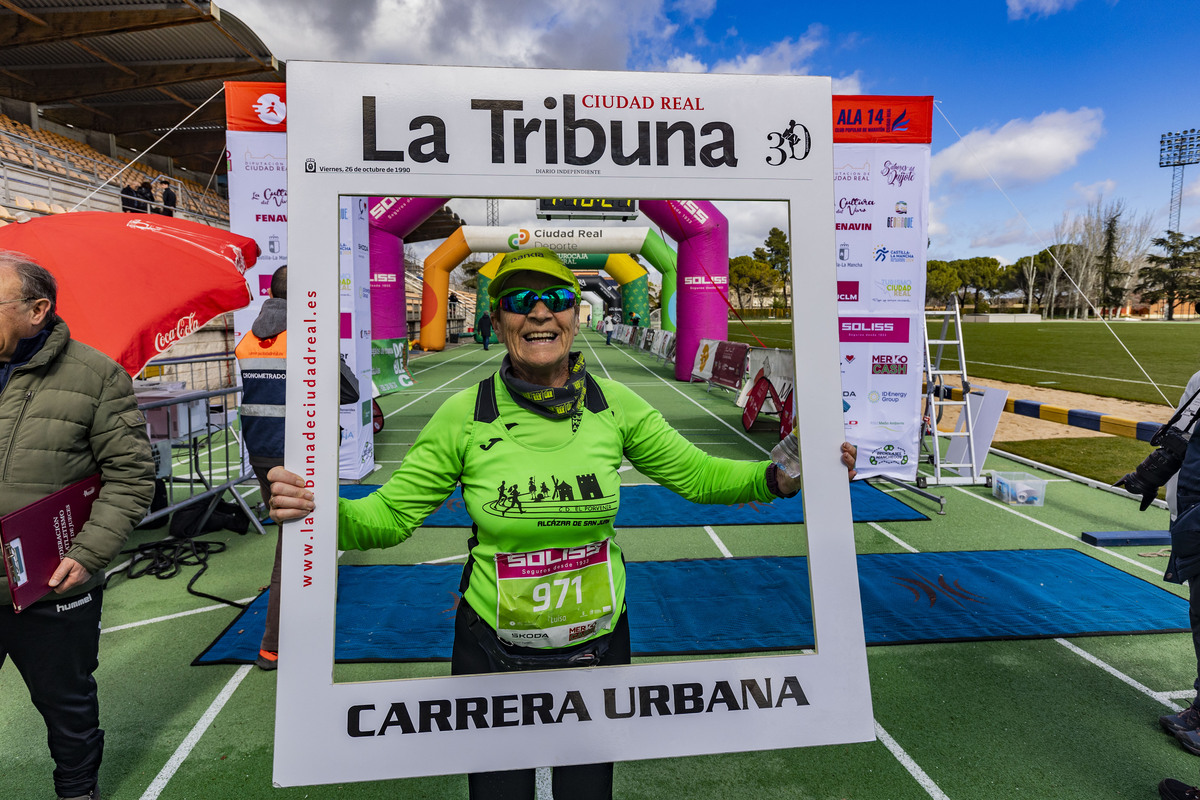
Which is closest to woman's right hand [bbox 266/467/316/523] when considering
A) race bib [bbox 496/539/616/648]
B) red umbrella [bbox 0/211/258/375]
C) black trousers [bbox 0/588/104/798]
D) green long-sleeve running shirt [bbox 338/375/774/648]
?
green long-sleeve running shirt [bbox 338/375/774/648]

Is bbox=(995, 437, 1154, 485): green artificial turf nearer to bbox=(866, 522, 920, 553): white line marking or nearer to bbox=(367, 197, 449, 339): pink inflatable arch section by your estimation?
Answer: bbox=(866, 522, 920, 553): white line marking

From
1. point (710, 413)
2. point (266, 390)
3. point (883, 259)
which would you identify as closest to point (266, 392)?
point (266, 390)

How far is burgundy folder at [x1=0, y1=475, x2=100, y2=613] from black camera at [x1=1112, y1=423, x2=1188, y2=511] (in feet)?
14.1

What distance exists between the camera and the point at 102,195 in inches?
586

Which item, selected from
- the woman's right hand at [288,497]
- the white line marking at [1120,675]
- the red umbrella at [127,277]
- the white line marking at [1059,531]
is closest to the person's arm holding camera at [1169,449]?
the white line marking at [1120,675]

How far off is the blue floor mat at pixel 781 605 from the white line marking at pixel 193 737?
188 mm

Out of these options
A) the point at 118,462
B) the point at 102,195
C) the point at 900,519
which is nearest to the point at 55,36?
the point at 102,195

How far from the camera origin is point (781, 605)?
4.01m

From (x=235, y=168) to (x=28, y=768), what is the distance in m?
5.59

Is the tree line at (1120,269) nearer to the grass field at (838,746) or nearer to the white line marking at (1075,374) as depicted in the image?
the white line marking at (1075,374)

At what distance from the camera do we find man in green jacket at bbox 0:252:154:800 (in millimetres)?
1959

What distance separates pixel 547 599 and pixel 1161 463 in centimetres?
301

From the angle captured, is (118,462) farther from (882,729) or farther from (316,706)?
(882,729)

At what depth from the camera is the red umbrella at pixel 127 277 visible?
3.08m
